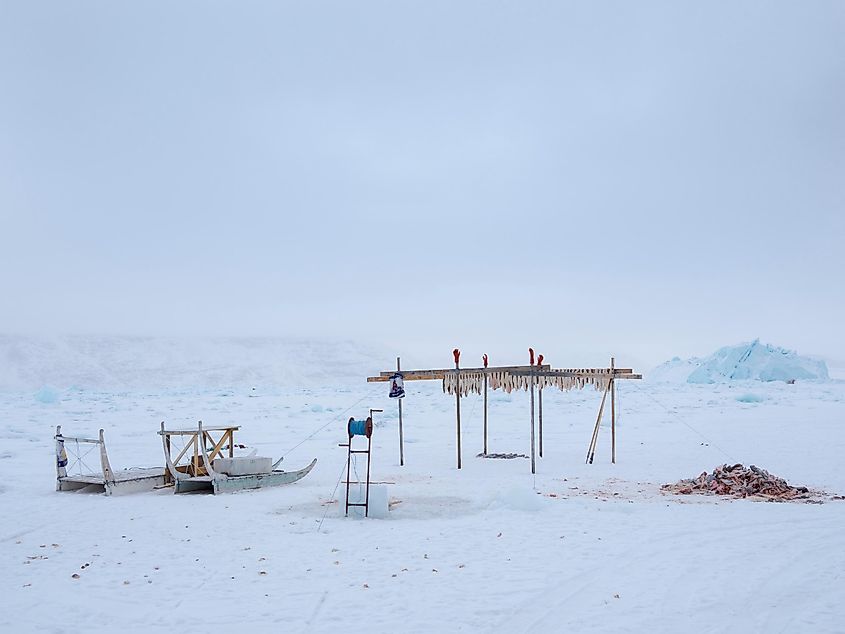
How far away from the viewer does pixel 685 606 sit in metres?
7.77

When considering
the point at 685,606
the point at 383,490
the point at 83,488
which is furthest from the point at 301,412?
the point at 685,606

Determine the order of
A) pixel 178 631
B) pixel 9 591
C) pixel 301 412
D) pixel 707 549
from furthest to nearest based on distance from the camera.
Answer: pixel 301 412, pixel 707 549, pixel 9 591, pixel 178 631

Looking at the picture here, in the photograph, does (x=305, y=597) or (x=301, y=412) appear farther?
(x=301, y=412)

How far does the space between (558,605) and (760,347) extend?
163ft

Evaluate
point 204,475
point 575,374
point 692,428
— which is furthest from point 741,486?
point 692,428

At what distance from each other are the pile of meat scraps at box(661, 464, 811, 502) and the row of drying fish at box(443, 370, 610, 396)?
4.38 metres

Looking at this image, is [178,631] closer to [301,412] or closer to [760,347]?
[301,412]

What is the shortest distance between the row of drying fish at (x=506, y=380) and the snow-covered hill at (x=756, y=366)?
36.1 meters

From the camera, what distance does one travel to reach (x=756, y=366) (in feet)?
170

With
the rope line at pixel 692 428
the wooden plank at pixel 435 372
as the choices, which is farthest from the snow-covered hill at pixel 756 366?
the wooden plank at pixel 435 372

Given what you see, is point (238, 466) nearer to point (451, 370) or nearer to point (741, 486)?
point (451, 370)

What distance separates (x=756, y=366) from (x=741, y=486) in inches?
1611

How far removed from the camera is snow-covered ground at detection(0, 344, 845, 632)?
302 inches

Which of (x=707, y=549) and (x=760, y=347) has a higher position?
(x=760, y=347)
